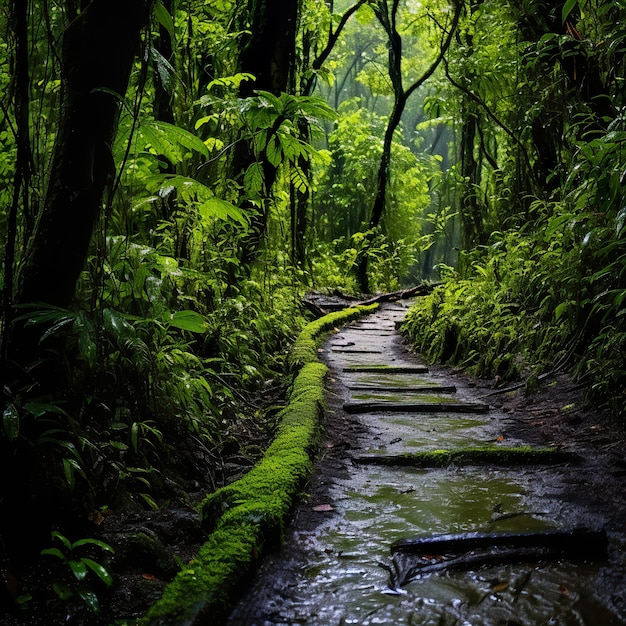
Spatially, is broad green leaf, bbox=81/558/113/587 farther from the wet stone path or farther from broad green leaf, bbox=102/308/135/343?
broad green leaf, bbox=102/308/135/343

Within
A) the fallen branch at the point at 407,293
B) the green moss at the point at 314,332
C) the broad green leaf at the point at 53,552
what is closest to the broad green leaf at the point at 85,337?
the broad green leaf at the point at 53,552

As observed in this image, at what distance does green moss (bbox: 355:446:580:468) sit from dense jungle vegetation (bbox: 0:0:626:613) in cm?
72

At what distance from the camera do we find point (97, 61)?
210 cm

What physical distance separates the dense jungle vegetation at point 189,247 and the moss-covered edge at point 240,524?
0.88 feet

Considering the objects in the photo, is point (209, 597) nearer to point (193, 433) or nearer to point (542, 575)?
point (542, 575)

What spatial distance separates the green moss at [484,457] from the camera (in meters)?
3.21

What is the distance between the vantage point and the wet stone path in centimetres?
180

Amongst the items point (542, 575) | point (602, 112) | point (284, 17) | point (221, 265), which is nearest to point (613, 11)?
point (602, 112)

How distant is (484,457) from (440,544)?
3.86 feet

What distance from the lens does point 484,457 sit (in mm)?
3240

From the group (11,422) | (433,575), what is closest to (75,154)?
(11,422)

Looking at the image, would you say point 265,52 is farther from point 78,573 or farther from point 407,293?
point 407,293

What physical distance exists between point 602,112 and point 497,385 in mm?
2811

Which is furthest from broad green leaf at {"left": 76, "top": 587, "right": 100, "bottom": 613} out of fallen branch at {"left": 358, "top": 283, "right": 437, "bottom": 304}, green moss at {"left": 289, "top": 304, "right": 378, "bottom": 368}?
fallen branch at {"left": 358, "top": 283, "right": 437, "bottom": 304}
